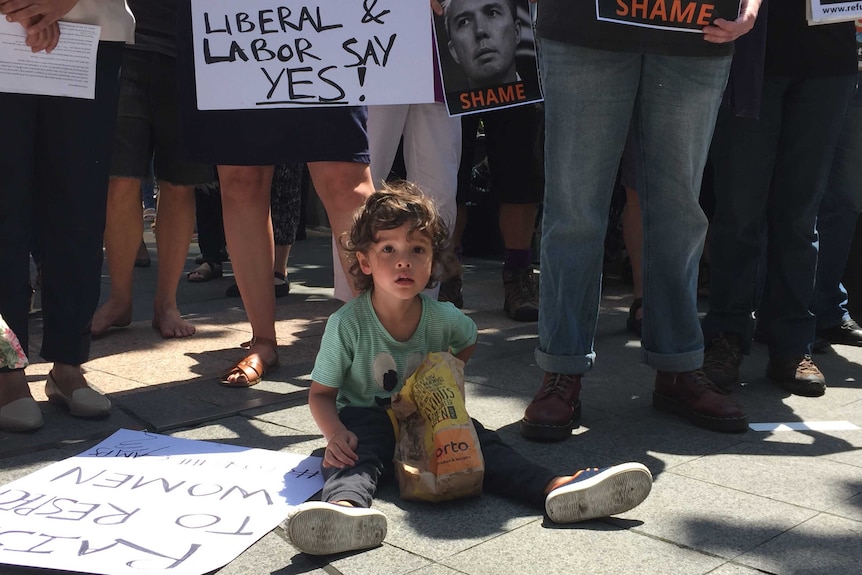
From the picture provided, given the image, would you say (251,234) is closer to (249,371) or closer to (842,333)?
(249,371)

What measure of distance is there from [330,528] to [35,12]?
6.06 ft

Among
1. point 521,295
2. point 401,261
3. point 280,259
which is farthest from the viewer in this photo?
point 280,259

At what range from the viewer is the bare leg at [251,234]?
3832 millimetres

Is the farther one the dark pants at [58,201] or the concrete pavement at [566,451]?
the dark pants at [58,201]

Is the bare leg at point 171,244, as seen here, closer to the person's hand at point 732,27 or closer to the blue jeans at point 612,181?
the blue jeans at point 612,181

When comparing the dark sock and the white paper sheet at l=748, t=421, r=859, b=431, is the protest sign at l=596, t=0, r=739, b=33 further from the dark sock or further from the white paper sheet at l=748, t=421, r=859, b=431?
the dark sock

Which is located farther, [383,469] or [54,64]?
[54,64]

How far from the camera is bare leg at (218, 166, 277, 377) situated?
383cm

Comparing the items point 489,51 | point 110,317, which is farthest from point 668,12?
point 110,317

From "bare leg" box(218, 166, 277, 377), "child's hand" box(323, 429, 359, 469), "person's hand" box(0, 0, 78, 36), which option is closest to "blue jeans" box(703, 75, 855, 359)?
"bare leg" box(218, 166, 277, 377)

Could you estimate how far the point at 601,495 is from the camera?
2.43 m

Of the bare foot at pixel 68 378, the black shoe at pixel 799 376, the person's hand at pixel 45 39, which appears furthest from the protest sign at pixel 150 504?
the black shoe at pixel 799 376

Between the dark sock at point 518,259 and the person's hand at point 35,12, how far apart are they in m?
2.68

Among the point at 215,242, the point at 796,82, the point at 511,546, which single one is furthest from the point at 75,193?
the point at 215,242
